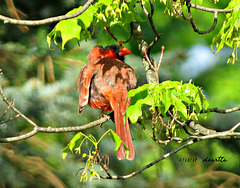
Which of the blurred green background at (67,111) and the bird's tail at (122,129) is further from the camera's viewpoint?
the blurred green background at (67,111)

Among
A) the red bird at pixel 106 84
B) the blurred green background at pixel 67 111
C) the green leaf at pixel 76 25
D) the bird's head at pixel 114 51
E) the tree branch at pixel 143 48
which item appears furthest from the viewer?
the blurred green background at pixel 67 111

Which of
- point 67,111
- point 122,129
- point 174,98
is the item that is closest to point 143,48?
point 122,129

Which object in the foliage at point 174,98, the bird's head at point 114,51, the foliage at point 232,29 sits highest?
the bird's head at point 114,51

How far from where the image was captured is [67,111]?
452cm

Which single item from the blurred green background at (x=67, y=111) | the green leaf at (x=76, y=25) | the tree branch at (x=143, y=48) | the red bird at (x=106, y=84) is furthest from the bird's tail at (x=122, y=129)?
the blurred green background at (x=67, y=111)

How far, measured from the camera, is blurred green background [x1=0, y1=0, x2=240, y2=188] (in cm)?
438

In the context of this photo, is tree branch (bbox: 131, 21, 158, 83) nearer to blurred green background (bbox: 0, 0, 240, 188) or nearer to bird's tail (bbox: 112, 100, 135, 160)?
bird's tail (bbox: 112, 100, 135, 160)

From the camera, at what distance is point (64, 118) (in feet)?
14.7

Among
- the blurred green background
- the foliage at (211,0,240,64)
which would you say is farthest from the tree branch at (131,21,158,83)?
the blurred green background

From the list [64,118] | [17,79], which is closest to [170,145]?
[64,118]

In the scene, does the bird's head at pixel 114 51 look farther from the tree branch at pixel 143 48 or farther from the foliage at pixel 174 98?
the foliage at pixel 174 98

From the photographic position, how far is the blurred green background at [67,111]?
172 inches

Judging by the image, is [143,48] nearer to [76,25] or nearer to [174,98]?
[76,25]

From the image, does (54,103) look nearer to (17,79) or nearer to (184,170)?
(17,79)
